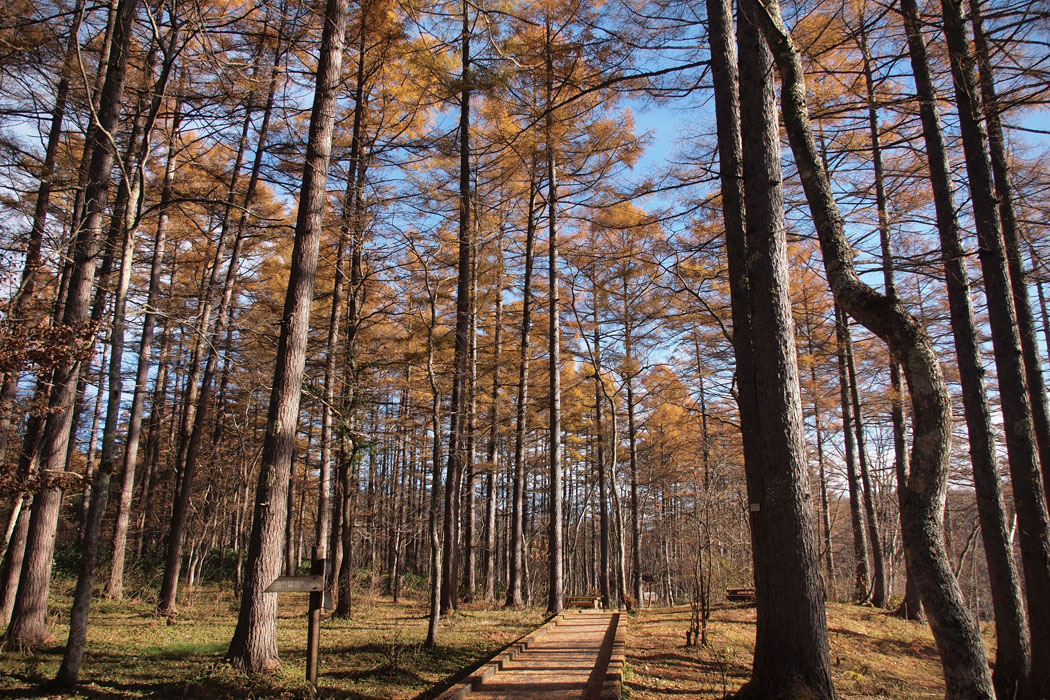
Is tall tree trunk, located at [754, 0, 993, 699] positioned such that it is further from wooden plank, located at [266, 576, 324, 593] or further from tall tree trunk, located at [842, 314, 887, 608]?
tall tree trunk, located at [842, 314, 887, 608]

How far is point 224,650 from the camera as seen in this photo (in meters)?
6.73

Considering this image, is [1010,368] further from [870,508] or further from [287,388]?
[287,388]

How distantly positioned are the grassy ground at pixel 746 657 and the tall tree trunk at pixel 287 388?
3690 millimetres

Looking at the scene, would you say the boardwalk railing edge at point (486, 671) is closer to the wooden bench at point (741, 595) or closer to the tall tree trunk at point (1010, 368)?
the tall tree trunk at point (1010, 368)

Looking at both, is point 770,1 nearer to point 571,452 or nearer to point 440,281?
point 440,281

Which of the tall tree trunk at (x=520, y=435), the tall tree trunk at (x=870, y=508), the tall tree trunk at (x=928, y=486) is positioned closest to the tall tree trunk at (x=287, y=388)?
the tall tree trunk at (x=928, y=486)

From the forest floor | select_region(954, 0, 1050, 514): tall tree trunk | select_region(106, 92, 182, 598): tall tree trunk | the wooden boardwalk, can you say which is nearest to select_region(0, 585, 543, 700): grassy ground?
the forest floor

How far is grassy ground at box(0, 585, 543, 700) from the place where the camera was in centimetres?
500

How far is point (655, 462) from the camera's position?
22625mm

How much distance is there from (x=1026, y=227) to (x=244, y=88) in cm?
1209

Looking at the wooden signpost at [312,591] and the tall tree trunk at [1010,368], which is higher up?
the tall tree trunk at [1010,368]

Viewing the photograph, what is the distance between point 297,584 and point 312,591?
18cm

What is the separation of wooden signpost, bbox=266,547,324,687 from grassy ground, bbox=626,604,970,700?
2.75 metres

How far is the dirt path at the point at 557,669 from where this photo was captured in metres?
4.69
